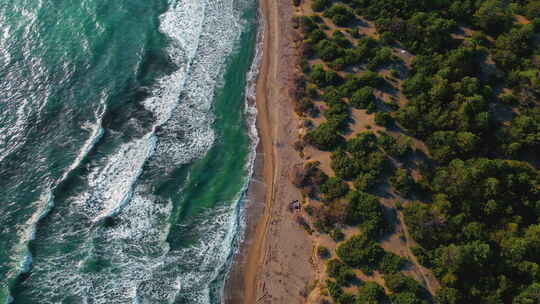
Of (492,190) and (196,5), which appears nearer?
(492,190)

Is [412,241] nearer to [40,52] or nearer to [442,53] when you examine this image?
[442,53]

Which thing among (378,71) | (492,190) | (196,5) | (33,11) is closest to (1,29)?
(33,11)

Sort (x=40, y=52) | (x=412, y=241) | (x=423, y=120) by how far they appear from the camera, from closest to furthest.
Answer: (x=412, y=241)
(x=423, y=120)
(x=40, y=52)

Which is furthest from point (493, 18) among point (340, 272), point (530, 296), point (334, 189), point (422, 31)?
point (340, 272)

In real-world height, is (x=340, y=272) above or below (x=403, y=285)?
above

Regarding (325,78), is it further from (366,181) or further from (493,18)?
(493,18)

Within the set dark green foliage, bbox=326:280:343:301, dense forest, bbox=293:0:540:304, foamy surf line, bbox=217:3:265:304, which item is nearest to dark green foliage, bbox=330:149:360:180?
dense forest, bbox=293:0:540:304

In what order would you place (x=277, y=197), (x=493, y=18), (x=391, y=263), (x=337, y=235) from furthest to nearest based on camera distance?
1. (x=493, y=18)
2. (x=277, y=197)
3. (x=337, y=235)
4. (x=391, y=263)
